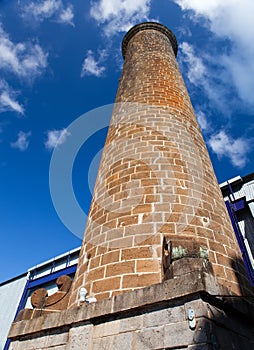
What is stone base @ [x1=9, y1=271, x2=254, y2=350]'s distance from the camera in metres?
2.83

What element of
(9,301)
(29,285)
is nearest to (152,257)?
(29,285)

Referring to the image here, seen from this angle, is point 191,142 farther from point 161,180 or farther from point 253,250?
point 253,250

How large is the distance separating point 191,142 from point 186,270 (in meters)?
3.98

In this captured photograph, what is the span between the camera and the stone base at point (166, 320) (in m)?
2.83

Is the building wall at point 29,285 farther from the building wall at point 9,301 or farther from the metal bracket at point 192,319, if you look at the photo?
the metal bracket at point 192,319

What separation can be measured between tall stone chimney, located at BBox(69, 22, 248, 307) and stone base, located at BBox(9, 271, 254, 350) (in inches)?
10.4

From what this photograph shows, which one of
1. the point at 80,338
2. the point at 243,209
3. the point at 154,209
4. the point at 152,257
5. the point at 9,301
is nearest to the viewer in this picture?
the point at 80,338

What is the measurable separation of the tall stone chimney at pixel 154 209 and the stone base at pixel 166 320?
0.87 ft

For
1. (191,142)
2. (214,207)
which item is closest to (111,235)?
(214,207)

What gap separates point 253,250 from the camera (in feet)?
32.9

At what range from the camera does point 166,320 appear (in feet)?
9.93

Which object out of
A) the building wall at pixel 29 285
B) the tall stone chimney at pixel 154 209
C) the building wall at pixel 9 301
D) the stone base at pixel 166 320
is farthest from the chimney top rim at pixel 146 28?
the building wall at pixel 9 301

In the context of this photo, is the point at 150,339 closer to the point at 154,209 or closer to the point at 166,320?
the point at 166,320

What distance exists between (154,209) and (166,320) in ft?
6.66
